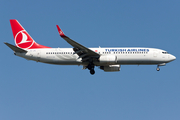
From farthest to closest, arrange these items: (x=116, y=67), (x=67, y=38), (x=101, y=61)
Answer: (x=116, y=67) < (x=101, y=61) < (x=67, y=38)

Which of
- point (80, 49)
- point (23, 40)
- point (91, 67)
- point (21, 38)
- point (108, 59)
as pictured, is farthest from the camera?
point (21, 38)

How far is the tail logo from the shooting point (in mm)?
55344

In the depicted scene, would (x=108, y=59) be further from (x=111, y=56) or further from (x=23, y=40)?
(x=23, y=40)

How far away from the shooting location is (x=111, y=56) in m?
50.1

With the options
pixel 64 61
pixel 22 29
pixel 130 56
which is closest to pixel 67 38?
pixel 64 61

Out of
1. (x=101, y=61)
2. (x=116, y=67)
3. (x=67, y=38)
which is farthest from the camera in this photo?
(x=116, y=67)

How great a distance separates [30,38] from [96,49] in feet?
40.4

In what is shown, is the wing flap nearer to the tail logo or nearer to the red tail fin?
the red tail fin

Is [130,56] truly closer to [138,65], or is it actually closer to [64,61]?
[138,65]

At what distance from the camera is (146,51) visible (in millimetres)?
51406

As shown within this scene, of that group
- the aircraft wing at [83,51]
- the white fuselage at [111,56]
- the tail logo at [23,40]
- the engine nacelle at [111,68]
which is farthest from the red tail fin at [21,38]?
the engine nacelle at [111,68]

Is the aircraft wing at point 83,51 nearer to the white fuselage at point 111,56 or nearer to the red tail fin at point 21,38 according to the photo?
the white fuselage at point 111,56

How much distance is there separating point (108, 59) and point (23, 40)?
16137mm

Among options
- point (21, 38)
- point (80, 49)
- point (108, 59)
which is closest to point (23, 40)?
point (21, 38)
